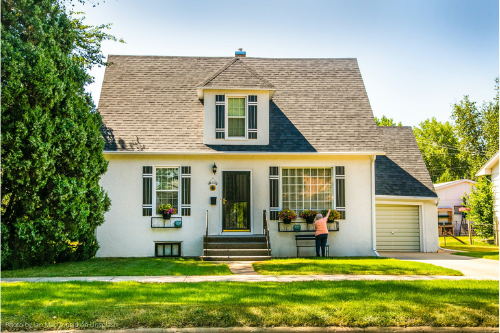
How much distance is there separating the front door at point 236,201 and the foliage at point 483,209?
1481cm

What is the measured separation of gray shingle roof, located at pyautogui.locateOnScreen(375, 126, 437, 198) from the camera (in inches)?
677

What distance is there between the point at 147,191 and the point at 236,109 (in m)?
4.21

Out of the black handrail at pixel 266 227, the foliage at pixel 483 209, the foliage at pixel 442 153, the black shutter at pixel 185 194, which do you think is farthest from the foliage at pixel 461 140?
the black shutter at pixel 185 194

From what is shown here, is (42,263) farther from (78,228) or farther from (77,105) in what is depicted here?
(77,105)

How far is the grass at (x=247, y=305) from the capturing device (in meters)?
5.94

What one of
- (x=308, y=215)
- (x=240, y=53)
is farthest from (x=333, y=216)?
(x=240, y=53)

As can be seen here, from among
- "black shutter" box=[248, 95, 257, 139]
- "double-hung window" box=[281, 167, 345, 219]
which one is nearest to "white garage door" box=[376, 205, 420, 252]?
"double-hung window" box=[281, 167, 345, 219]

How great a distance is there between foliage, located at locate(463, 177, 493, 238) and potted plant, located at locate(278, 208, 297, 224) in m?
13.6

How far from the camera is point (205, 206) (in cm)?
1468

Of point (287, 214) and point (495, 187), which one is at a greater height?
point (495, 187)

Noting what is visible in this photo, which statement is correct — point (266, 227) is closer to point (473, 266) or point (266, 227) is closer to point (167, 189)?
point (167, 189)

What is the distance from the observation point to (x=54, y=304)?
21.6 ft

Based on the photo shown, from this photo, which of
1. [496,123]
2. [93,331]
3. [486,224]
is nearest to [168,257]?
[93,331]

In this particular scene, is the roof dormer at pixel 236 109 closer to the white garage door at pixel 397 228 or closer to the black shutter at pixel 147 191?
the black shutter at pixel 147 191
